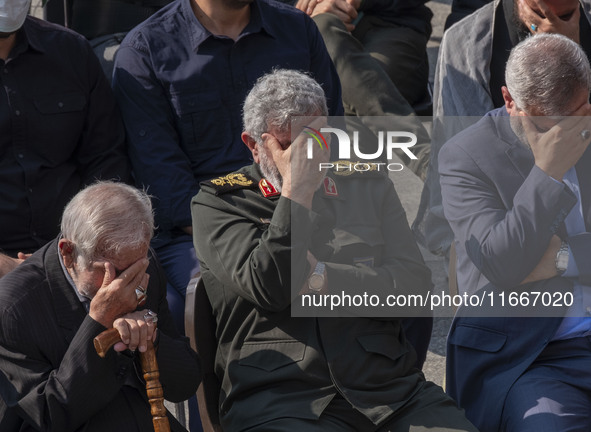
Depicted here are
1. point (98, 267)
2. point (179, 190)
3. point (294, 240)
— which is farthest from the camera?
point (179, 190)

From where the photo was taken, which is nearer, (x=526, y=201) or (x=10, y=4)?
(x=526, y=201)

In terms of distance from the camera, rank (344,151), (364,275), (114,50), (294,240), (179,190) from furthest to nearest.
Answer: (114,50), (179,190), (344,151), (364,275), (294,240)

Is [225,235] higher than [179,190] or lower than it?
higher

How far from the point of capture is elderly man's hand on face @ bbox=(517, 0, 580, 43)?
4387 mm

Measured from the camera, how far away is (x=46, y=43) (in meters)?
3.96

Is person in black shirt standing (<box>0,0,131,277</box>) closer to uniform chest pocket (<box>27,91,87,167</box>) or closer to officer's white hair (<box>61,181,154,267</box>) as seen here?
uniform chest pocket (<box>27,91,87,167</box>)

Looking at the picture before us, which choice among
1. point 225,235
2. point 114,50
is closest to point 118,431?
point 225,235

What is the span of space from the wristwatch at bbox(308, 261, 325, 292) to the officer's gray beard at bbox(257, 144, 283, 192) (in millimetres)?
301

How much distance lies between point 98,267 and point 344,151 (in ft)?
→ 3.96

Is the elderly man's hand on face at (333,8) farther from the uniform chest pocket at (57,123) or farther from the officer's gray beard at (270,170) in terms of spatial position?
the officer's gray beard at (270,170)

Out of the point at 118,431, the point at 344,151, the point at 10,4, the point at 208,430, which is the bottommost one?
the point at 208,430

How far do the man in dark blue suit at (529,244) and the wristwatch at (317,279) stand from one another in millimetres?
563

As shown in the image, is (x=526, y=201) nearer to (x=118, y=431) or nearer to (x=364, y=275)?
(x=364, y=275)

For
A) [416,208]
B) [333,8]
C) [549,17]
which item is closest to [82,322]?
[549,17]
